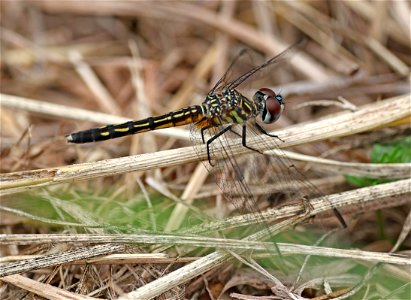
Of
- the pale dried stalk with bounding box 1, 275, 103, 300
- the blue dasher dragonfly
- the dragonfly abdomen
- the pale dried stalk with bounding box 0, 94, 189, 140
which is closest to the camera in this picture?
the pale dried stalk with bounding box 1, 275, 103, 300

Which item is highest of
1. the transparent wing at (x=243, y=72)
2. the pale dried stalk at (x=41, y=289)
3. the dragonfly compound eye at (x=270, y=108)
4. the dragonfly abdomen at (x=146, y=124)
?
the transparent wing at (x=243, y=72)

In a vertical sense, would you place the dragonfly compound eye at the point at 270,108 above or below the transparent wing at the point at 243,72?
below

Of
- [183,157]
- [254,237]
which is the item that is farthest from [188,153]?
[254,237]

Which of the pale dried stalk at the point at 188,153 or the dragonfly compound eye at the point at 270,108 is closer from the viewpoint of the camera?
the pale dried stalk at the point at 188,153

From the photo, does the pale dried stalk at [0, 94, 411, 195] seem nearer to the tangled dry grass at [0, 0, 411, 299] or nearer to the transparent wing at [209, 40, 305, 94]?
the tangled dry grass at [0, 0, 411, 299]

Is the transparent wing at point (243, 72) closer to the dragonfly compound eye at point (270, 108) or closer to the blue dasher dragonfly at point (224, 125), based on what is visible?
the blue dasher dragonfly at point (224, 125)

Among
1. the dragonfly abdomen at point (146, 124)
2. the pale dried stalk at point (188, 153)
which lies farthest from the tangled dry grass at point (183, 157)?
the dragonfly abdomen at point (146, 124)

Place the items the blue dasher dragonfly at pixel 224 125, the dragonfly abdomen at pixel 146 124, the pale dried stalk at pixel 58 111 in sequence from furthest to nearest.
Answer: the pale dried stalk at pixel 58 111 < the dragonfly abdomen at pixel 146 124 < the blue dasher dragonfly at pixel 224 125

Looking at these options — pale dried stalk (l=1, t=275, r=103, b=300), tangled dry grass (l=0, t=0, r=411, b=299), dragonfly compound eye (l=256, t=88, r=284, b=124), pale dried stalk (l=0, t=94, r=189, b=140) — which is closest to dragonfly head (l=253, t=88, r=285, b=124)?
dragonfly compound eye (l=256, t=88, r=284, b=124)

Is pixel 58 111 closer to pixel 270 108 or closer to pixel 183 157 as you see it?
pixel 183 157
